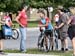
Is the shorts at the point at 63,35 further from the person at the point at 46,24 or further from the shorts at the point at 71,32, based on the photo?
the shorts at the point at 71,32

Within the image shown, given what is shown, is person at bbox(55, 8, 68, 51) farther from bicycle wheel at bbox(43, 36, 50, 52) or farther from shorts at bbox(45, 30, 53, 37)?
bicycle wheel at bbox(43, 36, 50, 52)

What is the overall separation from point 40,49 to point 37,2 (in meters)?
41.5

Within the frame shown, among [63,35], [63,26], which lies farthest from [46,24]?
[63,35]

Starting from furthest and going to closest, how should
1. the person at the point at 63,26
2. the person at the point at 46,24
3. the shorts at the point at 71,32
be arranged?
1. the person at the point at 46,24
2. the person at the point at 63,26
3. the shorts at the point at 71,32

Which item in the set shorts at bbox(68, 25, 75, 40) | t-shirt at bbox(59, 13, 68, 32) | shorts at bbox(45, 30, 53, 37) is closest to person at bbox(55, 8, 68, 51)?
t-shirt at bbox(59, 13, 68, 32)

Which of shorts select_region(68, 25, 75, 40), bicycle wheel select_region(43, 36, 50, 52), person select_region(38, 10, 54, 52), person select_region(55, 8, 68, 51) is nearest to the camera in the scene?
shorts select_region(68, 25, 75, 40)

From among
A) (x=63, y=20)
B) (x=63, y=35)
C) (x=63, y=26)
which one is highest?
(x=63, y=20)

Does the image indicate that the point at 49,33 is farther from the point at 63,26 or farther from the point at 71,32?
the point at 71,32

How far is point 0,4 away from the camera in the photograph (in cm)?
5047

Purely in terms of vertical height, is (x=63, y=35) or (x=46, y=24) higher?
(x=46, y=24)

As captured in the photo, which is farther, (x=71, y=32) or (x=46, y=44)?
(x=46, y=44)

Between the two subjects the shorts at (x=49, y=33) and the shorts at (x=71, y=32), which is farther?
the shorts at (x=49, y=33)

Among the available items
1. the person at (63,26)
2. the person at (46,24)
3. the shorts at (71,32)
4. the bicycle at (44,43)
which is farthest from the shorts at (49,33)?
the shorts at (71,32)

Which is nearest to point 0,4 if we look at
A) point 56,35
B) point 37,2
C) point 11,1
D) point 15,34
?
point 11,1
